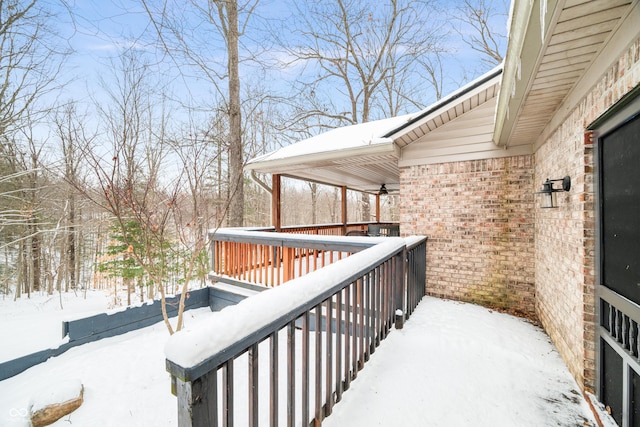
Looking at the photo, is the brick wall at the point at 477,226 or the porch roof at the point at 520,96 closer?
the porch roof at the point at 520,96

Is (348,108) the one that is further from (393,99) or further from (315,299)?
(315,299)

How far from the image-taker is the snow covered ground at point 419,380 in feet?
6.57

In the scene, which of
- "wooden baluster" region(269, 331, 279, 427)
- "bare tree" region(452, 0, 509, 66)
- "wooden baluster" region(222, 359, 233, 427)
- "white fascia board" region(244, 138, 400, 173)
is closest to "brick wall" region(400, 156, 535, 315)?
"white fascia board" region(244, 138, 400, 173)

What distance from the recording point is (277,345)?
4.36 ft

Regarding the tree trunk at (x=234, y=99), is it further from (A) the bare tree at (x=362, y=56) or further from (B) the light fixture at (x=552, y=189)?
(B) the light fixture at (x=552, y=189)

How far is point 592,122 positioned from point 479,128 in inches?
98.3

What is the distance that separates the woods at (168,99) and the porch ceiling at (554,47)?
344 centimetres

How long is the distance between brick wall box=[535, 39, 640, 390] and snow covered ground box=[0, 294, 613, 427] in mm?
310

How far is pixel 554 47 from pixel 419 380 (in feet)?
8.90

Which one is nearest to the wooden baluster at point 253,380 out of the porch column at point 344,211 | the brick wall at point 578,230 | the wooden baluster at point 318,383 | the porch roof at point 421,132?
the wooden baluster at point 318,383

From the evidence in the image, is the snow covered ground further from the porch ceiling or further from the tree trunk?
the tree trunk

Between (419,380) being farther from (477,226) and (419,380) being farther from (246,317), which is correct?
(477,226)

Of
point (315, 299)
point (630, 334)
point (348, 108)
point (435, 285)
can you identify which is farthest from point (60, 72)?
point (348, 108)

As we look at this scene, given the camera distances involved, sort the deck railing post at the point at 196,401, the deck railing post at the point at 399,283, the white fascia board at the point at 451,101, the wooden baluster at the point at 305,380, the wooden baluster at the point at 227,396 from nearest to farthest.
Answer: the deck railing post at the point at 196,401 < the wooden baluster at the point at 227,396 < the wooden baluster at the point at 305,380 < the deck railing post at the point at 399,283 < the white fascia board at the point at 451,101
